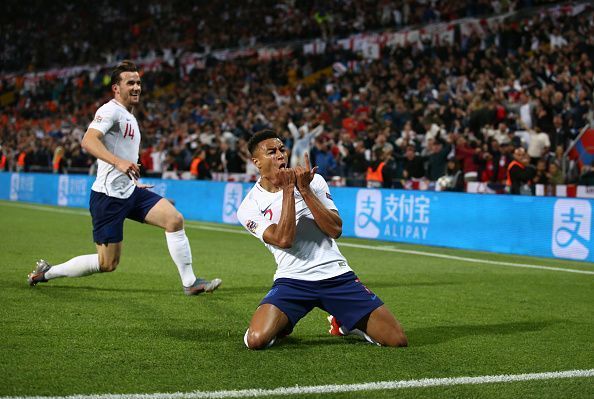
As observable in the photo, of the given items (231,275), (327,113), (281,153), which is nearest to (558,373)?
(281,153)

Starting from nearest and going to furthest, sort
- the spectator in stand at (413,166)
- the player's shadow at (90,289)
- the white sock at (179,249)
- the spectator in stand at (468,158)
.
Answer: the white sock at (179,249) < the player's shadow at (90,289) < the spectator in stand at (468,158) < the spectator in stand at (413,166)

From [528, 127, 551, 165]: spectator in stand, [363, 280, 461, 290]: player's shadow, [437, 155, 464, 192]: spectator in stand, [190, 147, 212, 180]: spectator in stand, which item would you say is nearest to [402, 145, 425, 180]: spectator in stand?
[437, 155, 464, 192]: spectator in stand

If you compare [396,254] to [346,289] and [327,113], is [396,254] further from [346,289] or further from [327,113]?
[327,113]

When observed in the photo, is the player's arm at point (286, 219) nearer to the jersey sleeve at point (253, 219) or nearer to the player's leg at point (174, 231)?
the jersey sleeve at point (253, 219)

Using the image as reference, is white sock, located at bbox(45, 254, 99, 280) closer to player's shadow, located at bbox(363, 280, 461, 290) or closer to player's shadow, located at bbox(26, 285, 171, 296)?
player's shadow, located at bbox(26, 285, 171, 296)

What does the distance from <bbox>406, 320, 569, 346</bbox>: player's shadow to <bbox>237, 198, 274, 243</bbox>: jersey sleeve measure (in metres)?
1.36

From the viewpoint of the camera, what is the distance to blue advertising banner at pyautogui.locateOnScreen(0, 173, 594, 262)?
1361 cm

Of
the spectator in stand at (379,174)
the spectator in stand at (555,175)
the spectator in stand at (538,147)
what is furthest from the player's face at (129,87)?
the spectator in stand at (538,147)

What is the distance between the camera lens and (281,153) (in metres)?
6.50

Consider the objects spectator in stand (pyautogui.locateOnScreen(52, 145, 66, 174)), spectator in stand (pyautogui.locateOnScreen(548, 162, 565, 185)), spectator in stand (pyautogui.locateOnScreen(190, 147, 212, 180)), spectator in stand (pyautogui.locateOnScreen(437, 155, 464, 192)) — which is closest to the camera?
spectator in stand (pyautogui.locateOnScreen(548, 162, 565, 185))

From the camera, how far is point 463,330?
24.0ft

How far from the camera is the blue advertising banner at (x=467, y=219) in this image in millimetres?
13609

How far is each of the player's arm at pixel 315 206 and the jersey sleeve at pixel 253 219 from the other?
0.39 m

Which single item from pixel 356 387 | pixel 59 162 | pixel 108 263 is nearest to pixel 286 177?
pixel 356 387
